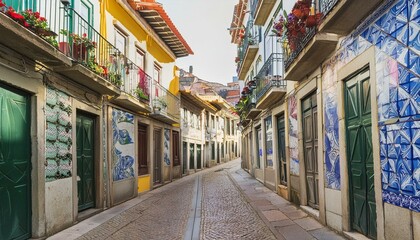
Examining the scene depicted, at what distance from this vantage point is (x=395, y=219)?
4.56 meters

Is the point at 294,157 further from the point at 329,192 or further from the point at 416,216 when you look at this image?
the point at 416,216

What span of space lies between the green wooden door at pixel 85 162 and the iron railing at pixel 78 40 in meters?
1.30

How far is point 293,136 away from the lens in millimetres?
10359

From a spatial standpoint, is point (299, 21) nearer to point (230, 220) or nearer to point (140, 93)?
point (230, 220)

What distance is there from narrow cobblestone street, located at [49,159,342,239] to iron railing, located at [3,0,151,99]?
3396mm

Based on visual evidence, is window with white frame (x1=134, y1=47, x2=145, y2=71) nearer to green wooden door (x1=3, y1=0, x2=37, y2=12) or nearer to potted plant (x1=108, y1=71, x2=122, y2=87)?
potted plant (x1=108, y1=71, x2=122, y2=87)

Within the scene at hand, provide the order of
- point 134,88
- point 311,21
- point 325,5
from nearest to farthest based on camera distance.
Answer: point 325,5 → point 311,21 → point 134,88

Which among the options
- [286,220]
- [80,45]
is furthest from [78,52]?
[286,220]

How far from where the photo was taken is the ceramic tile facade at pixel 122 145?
11164mm

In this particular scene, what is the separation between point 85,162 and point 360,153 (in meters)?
6.45

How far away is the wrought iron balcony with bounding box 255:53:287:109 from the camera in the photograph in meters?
11.5

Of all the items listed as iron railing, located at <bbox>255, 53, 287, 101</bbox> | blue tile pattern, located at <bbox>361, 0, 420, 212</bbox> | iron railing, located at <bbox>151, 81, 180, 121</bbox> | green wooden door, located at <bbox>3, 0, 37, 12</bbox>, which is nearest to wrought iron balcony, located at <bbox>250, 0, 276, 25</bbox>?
iron railing, located at <bbox>255, 53, 287, 101</bbox>

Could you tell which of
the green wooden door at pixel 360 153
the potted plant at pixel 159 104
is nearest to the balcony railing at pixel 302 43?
the green wooden door at pixel 360 153

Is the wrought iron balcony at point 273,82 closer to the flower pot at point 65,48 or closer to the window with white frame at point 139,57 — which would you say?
the window with white frame at point 139,57
